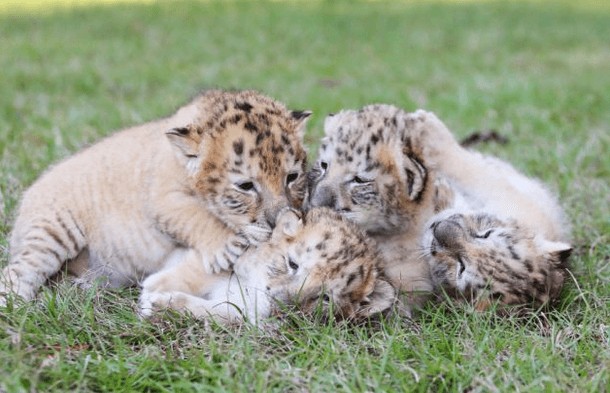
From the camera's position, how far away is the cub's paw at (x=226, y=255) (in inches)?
192

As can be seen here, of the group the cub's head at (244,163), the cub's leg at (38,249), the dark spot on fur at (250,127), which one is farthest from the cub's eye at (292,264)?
the cub's leg at (38,249)

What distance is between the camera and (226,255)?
489 cm

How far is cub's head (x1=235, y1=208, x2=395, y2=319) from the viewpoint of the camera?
14.6 feet

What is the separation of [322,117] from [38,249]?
15.9 feet

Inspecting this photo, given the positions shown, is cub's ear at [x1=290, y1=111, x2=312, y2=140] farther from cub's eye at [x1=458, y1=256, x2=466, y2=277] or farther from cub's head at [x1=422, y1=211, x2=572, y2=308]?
cub's eye at [x1=458, y1=256, x2=466, y2=277]

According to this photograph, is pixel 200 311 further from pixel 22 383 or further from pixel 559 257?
pixel 559 257

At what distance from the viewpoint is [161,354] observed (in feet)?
13.1

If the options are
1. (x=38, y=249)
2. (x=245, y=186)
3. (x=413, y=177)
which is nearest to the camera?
(x=245, y=186)

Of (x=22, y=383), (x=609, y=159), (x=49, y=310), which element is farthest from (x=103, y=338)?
(x=609, y=159)

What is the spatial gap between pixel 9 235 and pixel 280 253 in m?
2.07

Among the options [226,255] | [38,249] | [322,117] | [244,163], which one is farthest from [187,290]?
[322,117]

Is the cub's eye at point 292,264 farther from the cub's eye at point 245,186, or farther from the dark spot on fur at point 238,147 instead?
the dark spot on fur at point 238,147

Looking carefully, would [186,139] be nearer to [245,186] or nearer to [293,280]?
[245,186]

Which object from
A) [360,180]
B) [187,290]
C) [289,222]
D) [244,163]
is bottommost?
[187,290]
